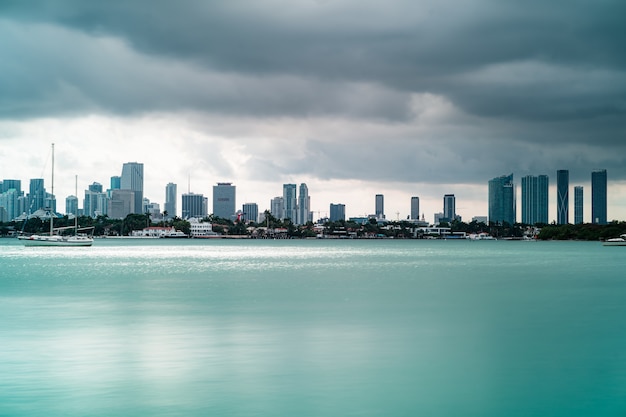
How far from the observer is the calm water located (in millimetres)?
23094

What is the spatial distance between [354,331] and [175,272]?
187 feet

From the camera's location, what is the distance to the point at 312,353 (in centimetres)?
3156

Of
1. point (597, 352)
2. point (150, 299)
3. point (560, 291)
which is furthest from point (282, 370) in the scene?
point (560, 291)

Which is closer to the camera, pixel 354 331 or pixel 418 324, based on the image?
pixel 354 331

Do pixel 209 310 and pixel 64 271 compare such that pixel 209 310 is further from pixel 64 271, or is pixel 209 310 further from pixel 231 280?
pixel 64 271

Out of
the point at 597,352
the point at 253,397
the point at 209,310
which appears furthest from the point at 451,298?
the point at 253,397

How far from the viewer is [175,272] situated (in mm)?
91562

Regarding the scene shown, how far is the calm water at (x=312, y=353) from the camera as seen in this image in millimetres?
23094

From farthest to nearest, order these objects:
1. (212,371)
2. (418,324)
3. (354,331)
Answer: (418,324) < (354,331) < (212,371)

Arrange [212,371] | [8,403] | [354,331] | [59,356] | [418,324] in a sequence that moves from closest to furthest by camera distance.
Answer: [8,403], [212,371], [59,356], [354,331], [418,324]

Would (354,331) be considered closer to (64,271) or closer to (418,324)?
(418,324)

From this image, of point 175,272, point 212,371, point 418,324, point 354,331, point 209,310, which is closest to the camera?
point 212,371

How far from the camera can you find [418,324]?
1634 inches

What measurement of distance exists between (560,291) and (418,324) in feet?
90.3
